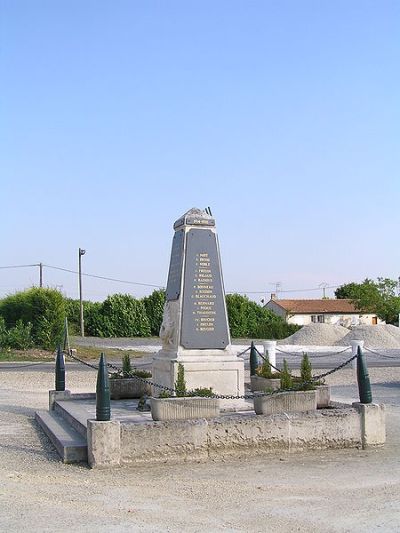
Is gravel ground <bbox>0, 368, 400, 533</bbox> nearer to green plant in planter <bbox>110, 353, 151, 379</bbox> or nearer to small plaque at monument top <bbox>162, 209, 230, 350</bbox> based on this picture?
small plaque at monument top <bbox>162, 209, 230, 350</bbox>

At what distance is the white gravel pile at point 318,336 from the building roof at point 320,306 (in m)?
41.2

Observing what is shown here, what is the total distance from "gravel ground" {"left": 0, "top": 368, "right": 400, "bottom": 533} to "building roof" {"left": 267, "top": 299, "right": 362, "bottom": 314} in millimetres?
78869

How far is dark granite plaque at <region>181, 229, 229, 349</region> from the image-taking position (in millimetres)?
11234

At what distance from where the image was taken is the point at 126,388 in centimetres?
1295

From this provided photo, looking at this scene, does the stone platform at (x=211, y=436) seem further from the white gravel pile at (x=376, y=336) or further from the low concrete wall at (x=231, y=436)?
the white gravel pile at (x=376, y=336)

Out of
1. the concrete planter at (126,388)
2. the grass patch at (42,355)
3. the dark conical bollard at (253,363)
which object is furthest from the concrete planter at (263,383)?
the grass patch at (42,355)

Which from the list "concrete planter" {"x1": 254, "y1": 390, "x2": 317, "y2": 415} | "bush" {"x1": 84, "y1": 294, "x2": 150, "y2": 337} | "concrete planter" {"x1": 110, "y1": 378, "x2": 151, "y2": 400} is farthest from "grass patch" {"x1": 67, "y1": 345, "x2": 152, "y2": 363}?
"concrete planter" {"x1": 254, "y1": 390, "x2": 317, "y2": 415}

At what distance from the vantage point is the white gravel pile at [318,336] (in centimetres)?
4359

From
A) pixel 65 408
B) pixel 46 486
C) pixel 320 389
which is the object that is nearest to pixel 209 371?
pixel 320 389

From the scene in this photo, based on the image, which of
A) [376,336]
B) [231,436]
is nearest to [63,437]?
A: [231,436]

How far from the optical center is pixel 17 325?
3094 cm

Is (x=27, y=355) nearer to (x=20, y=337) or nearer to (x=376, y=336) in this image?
(x=20, y=337)

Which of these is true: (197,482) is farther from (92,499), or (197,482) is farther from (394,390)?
(394,390)

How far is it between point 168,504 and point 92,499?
754 mm
